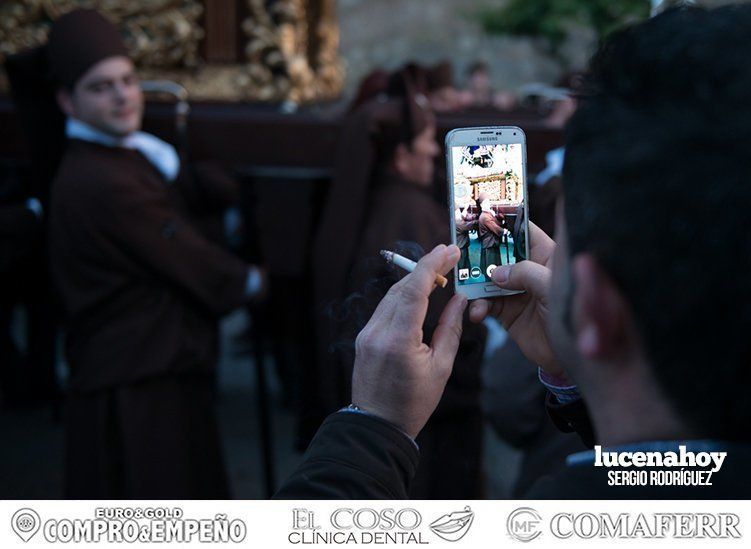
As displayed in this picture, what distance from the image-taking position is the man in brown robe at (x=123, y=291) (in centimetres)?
295

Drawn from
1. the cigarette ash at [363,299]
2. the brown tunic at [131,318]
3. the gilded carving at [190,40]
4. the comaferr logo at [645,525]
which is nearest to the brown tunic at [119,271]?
the brown tunic at [131,318]

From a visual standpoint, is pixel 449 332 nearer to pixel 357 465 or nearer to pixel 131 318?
pixel 357 465

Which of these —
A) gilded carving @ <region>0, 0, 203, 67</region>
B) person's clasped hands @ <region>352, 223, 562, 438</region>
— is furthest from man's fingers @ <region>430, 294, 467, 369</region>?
gilded carving @ <region>0, 0, 203, 67</region>

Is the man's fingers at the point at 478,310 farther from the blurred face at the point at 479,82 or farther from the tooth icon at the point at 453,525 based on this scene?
the blurred face at the point at 479,82

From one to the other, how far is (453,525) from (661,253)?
44 cm

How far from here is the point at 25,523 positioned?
1.14m

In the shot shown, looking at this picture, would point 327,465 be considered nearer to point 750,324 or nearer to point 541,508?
point 541,508

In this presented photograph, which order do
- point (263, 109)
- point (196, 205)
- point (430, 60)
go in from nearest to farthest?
point (196, 205) → point (263, 109) → point (430, 60)

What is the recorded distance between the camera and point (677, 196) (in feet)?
2.48

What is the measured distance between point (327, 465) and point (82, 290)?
83.3 inches

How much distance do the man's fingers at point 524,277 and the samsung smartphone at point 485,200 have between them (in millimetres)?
12

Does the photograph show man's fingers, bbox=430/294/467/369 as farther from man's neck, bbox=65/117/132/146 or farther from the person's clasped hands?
man's neck, bbox=65/117/132/146

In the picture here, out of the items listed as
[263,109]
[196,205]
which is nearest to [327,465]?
[196,205]

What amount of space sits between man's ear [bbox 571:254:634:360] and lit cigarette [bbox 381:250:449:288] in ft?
1.10
